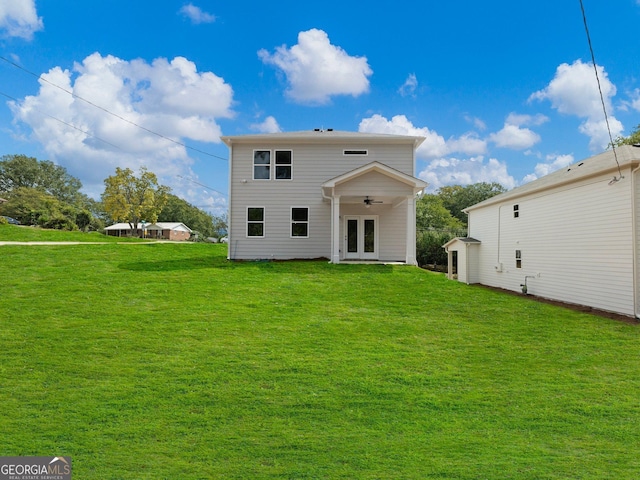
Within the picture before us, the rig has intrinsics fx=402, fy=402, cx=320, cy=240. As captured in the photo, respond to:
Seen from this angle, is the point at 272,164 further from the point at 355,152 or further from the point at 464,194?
the point at 464,194

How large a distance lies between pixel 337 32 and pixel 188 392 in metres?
17.7

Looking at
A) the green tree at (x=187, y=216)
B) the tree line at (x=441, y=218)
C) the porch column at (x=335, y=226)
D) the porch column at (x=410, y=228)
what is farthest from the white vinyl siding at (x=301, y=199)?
the green tree at (x=187, y=216)

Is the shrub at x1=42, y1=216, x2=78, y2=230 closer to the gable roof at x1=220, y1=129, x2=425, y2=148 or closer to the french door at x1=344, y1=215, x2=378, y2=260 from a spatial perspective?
the gable roof at x1=220, y1=129, x2=425, y2=148

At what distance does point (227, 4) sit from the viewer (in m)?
16.8

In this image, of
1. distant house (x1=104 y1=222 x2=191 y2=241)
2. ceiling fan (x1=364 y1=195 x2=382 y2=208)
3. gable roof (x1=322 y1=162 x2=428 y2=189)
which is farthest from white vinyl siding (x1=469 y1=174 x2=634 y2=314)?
distant house (x1=104 y1=222 x2=191 y2=241)

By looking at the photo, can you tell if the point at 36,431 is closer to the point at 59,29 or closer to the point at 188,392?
the point at 188,392

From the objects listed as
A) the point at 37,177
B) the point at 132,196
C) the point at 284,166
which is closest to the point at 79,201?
the point at 37,177

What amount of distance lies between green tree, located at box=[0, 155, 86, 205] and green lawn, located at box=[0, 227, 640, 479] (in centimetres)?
7034

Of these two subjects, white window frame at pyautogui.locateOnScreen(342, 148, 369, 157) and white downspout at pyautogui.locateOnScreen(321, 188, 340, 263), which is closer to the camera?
white downspout at pyautogui.locateOnScreen(321, 188, 340, 263)

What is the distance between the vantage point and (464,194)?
6156cm

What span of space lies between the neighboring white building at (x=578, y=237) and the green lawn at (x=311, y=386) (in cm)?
152

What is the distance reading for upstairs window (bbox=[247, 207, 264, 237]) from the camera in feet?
60.6

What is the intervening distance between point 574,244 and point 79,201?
81.9 metres

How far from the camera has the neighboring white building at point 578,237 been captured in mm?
10680
